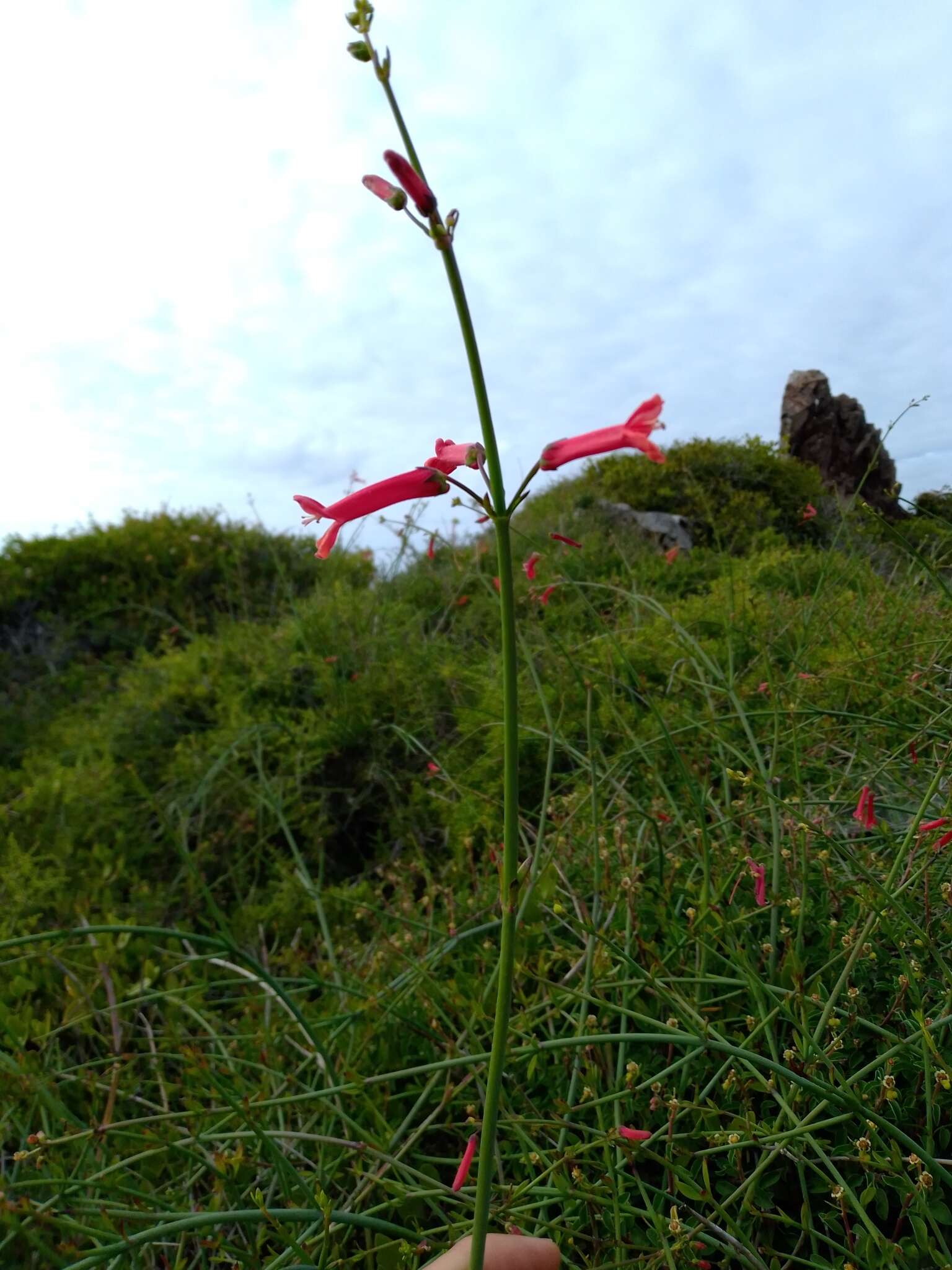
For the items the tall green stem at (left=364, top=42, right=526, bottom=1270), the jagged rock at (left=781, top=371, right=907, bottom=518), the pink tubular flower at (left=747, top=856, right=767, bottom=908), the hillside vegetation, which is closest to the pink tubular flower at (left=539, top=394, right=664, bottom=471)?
the tall green stem at (left=364, top=42, right=526, bottom=1270)

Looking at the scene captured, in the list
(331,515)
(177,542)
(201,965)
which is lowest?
(201,965)

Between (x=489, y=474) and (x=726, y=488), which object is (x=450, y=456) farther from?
(x=726, y=488)

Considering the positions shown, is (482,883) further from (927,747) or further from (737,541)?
(737,541)

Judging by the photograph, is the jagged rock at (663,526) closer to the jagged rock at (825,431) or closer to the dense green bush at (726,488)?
the dense green bush at (726,488)

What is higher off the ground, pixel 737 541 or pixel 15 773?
pixel 737 541

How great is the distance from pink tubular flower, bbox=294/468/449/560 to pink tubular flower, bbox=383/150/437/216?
0.70 feet

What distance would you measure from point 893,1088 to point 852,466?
6900 millimetres

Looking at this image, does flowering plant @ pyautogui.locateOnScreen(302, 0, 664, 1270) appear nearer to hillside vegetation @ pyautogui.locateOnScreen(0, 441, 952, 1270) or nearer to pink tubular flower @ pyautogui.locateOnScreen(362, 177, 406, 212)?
pink tubular flower @ pyautogui.locateOnScreen(362, 177, 406, 212)

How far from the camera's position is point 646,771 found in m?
2.09

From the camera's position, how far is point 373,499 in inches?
32.7

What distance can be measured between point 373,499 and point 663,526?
472 centimetres

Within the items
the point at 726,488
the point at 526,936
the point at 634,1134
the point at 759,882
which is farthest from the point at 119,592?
the point at 634,1134

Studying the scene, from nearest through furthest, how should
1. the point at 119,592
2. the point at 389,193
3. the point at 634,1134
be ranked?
the point at 389,193 < the point at 634,1134 < the point at 119,592

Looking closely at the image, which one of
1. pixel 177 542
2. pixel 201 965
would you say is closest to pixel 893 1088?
pixel 201 965
